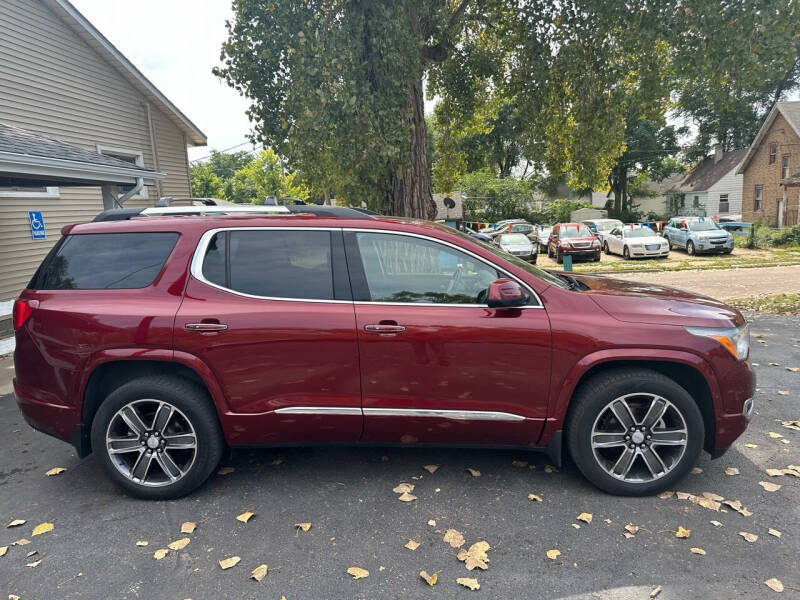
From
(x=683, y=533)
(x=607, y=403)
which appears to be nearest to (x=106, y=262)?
(x=607, y=403)

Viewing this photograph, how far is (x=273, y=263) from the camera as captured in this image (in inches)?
136

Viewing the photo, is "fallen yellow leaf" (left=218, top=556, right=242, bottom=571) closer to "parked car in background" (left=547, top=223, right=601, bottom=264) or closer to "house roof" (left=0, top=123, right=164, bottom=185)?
"house roof" (left=0, top=123, right=164, bottom=185)

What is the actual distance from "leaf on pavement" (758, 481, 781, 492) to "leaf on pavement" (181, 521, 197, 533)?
3578 mm

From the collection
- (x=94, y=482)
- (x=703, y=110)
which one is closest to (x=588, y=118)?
(x=94, y=482)

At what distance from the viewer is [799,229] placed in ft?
79.9

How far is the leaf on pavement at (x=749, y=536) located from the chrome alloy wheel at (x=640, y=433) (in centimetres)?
49

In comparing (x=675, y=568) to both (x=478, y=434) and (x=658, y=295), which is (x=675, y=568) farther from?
(x=658, y=295)

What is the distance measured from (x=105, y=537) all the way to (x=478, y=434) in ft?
7.53

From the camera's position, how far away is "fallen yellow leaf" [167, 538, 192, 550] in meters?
2.94

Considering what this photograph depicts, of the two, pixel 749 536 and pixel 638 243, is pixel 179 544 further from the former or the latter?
pixel 638 243

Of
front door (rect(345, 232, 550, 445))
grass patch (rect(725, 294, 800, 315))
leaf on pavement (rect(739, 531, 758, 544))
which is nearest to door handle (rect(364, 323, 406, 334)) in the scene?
front door (rect(345, 232, 550, 445))

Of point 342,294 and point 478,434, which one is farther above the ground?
point 342,294

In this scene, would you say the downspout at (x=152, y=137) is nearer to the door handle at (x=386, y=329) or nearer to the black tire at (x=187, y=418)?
the black tire at (x=187, y=418)

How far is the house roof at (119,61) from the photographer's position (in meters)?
11.1
